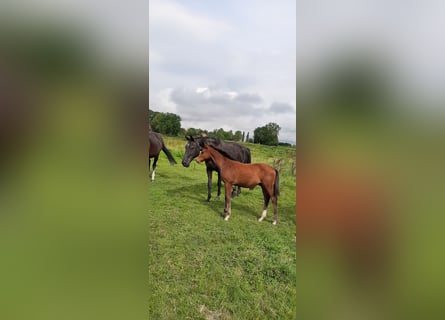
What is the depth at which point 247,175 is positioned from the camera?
3.23 m

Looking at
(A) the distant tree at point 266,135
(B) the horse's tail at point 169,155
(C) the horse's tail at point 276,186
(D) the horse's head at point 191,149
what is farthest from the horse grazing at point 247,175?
(B) the horse's tail at point 169,155

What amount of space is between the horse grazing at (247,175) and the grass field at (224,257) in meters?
0.10

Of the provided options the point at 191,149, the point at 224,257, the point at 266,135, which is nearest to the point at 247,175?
the point at 191,149

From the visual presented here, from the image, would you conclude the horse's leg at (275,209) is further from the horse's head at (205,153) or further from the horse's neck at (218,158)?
the horse's head at (205,153)

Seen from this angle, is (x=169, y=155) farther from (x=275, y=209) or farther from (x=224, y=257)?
(x=224, y=257)

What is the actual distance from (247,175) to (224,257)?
4.24 ft

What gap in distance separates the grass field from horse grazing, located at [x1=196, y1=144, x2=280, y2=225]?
99 mm

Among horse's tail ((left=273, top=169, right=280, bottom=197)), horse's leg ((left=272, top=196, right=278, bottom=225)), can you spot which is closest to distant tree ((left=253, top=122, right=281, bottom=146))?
horse's tail ((left=273, top=169, right=280, bottom=197))

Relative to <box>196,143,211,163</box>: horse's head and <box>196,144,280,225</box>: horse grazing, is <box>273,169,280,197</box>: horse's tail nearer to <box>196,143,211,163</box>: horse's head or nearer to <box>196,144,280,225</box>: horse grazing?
<box>196,144,280,225</box>: horse grazing

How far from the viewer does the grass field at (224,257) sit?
4.42 feet
